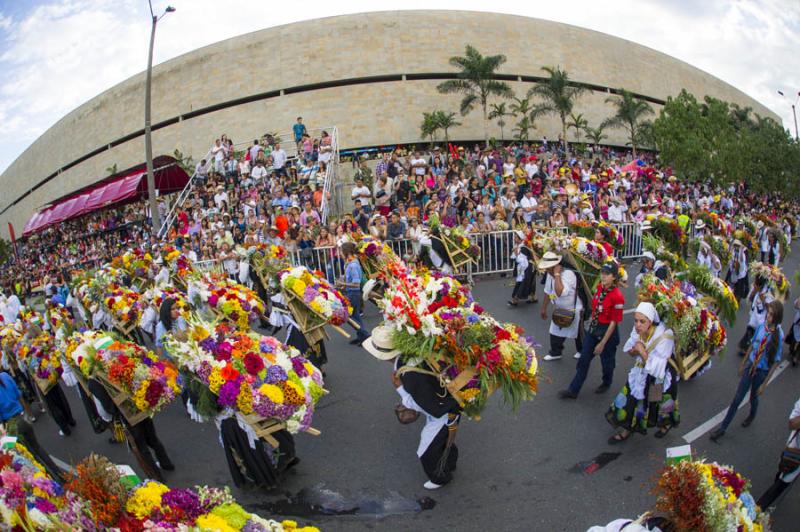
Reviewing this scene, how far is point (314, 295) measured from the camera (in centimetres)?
745

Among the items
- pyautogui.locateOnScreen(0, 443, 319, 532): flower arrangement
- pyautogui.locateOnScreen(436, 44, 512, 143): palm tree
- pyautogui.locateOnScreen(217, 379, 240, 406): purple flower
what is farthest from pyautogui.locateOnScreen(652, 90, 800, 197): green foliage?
pyautogui.locateOnScreen(0, 443, 319, 532): flower arrangement

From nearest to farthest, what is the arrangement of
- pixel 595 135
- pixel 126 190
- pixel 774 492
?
pixel 774 492
pixel 126 190
pixel 595 135

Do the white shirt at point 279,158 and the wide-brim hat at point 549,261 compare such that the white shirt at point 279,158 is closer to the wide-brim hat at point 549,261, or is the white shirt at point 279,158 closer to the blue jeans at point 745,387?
the wide-brim hat at point 549,261

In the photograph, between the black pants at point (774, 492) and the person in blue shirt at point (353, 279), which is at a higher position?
the person in blue shirt at point (353, 279)

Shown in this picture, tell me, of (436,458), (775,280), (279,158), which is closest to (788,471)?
(436,458)

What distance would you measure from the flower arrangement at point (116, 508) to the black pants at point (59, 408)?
5.21 metres

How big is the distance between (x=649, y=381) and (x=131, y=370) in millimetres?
5765

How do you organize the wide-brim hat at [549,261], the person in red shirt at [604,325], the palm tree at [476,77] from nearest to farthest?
the person in red shirt at [604,325]
the wide-brim hat at [549,261]
the palm tree at [476,77]

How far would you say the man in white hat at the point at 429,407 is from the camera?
515 centimetres

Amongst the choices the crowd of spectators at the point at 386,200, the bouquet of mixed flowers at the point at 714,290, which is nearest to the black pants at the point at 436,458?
the bouquet of mixed flowers at the point at 714,290

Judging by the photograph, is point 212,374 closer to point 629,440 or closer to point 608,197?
point 629,440

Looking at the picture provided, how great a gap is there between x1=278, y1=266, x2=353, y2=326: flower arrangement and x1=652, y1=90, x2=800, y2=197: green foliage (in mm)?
26105

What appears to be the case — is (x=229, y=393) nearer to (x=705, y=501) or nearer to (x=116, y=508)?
(x=116, y=508)

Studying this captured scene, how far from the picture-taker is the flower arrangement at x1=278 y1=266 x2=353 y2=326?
293 inches
